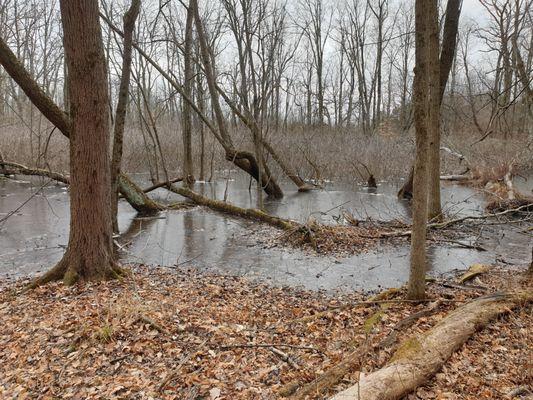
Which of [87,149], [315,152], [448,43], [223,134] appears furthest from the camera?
[315,152]

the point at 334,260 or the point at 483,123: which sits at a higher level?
the point at 483,123

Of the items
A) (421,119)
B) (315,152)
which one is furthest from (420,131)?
(315,152)

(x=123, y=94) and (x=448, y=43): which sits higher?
(x=448, y=43)

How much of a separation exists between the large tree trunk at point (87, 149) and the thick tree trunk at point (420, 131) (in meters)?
3.69

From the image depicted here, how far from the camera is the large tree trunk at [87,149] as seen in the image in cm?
488

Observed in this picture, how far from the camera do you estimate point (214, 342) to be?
3.73 metres

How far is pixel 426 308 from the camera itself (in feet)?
14.3

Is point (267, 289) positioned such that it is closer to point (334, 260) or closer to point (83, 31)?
point (334, 260)

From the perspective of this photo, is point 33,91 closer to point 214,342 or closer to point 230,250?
point 214,342

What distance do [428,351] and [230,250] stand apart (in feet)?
17.8

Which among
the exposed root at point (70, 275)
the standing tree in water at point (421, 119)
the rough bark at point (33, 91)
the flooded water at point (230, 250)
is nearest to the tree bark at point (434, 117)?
the flooded water at point (230, 250)

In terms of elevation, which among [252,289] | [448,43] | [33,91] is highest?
[448,43]

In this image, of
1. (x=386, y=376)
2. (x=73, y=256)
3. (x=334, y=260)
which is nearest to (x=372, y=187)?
(x=334, y=260)

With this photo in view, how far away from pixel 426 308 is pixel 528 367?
4.72 feet
